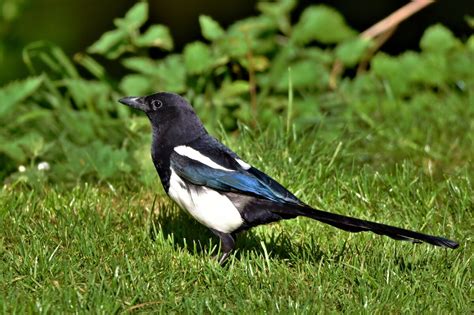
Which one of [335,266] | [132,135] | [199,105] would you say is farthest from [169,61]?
[335,266]

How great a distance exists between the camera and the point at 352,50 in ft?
23.4

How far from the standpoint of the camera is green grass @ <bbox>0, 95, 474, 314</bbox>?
3.96 meters

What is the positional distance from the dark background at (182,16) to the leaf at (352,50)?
40.2 inches

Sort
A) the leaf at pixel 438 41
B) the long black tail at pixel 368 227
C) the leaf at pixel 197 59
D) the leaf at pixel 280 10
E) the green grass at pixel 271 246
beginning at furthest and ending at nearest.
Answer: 1. the leaf at pixel 438 41
2. the leaf at pixel 280 10
3. the leaf at pixel 197 59
4. the long black tail at pixel 368 227
5. the green grass at pixel 271 246

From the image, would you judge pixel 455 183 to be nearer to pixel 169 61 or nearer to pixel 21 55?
pixel 169 61

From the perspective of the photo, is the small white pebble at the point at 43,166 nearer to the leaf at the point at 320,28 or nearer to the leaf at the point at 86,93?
the leaf at the point at 86,93

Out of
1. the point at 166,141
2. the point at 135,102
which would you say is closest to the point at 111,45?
the point at 135,102

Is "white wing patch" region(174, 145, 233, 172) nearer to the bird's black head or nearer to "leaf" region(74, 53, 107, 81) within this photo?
the bird's black head

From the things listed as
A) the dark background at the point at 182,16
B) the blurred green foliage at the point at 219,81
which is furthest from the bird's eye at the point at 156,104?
the dark background at the point at 182,16

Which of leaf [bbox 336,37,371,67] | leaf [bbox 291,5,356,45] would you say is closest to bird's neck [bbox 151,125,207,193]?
leaf [bbox 291,5,356,45]

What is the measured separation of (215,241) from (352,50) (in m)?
2.69

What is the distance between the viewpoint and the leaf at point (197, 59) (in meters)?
6.56

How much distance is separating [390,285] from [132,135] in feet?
8.10

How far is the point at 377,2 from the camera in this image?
827cm
